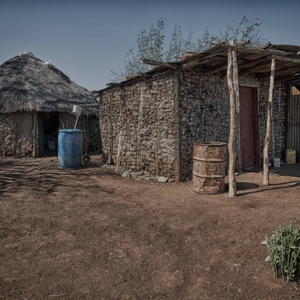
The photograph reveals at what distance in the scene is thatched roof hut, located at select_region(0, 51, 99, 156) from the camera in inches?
448

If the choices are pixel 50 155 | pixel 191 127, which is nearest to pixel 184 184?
pixel 191 127

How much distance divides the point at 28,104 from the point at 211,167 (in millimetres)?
9333

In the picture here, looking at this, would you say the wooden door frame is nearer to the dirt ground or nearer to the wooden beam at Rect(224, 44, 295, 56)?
the dirt ground

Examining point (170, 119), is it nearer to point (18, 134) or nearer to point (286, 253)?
point (286, 253)

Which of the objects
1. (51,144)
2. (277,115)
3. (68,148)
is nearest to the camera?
(68,148)

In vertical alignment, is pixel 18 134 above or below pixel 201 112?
below

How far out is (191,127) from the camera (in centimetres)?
637

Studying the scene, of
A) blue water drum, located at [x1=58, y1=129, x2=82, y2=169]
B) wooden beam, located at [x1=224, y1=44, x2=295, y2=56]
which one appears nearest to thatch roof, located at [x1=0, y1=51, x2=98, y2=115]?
blue water drum, located at [x1=58, y1=129, x2=82, y2=169]

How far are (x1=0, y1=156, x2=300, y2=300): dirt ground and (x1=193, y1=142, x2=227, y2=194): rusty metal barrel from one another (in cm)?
30

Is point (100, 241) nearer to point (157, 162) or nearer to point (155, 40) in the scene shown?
point (157, 162)

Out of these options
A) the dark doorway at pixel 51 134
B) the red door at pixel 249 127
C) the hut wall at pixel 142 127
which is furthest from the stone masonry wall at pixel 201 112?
the dark doorway at pixel 51 134

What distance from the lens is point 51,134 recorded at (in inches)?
615

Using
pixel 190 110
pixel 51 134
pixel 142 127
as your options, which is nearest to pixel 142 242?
pixel 190 110

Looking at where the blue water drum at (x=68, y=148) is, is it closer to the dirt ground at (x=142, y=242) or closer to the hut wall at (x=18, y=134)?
the dirt ground at (x=142, y=242)
